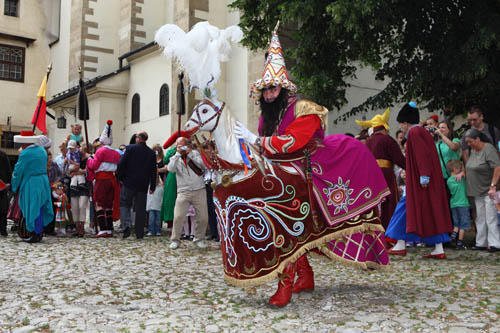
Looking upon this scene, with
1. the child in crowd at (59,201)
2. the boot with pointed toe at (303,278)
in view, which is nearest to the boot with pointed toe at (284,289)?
the boot with pointed toe at (303,278)

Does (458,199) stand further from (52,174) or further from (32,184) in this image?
(52,174)

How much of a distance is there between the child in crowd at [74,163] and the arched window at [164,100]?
10.6 meters

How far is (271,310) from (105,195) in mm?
6991

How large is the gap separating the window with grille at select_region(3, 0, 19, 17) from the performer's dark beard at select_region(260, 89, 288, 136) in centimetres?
3152

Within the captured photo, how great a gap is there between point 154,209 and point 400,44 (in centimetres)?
618

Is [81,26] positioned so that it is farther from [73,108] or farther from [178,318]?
[178,318]

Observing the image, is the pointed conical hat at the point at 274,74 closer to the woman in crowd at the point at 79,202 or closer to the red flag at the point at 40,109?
the woman in crowd at the point at 79,202

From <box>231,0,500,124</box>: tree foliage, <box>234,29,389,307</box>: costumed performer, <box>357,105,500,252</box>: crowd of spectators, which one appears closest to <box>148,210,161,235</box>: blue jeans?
<box>231,0,500,124</box>: tree foliage

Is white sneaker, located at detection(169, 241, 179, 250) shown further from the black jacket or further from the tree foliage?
the tree foliage

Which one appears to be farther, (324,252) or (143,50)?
(143,50)

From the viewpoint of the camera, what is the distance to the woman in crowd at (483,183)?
8.09 m

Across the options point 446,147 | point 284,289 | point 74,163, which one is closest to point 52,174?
point 74,163

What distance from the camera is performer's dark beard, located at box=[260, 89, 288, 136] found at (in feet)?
15.3

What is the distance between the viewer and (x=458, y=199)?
8.54 m
